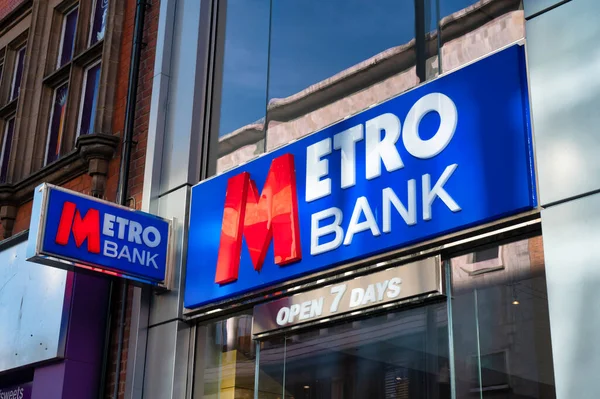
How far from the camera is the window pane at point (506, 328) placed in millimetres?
5980

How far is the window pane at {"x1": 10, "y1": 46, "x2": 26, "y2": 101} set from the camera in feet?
43.0

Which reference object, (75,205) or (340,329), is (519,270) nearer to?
(340,329)

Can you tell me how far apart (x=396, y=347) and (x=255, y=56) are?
3607 millimetres

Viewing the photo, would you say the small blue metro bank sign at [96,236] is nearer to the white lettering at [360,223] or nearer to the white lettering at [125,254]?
the white lettering at [125,254]

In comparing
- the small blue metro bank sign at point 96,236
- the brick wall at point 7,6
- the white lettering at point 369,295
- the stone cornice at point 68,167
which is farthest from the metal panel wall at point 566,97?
the brick wall at point 7,6

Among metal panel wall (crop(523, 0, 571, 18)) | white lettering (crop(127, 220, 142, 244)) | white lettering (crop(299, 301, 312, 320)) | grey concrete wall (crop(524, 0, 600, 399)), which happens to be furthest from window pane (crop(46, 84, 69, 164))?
grey concrete wall (crop(524, 0, 600, 399))

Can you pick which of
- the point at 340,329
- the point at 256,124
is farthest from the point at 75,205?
the point at 340,329

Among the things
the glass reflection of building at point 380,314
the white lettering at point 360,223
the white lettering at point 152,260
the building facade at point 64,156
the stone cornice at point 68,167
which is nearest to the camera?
the glass reflection of building at point 380,314

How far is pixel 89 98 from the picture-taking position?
11539 millimetres

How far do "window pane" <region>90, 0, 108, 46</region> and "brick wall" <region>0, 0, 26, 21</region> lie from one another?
1.96 m

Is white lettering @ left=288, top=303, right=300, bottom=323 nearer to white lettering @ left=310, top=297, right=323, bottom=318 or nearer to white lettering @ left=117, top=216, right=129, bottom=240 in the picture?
white lettering @ left=310, top=297, right=323, bottom=318

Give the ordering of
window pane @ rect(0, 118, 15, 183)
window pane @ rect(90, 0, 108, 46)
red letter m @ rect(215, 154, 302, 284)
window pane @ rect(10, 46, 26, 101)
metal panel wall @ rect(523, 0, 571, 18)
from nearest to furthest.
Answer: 1. metal panel wall @ rect(523, 0, 571, 18)
2. red letter m @ rect(215, 154, 302, 284)
3. window pane @ rect(90, 0, 108, 46)
4. window pane @ rect(0, 118, 15, 183)
5. window pane @ rect(10, 46, 26, 101)

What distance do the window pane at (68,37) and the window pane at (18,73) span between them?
33.7 inches

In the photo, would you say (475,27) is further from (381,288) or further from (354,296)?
(354,296)
